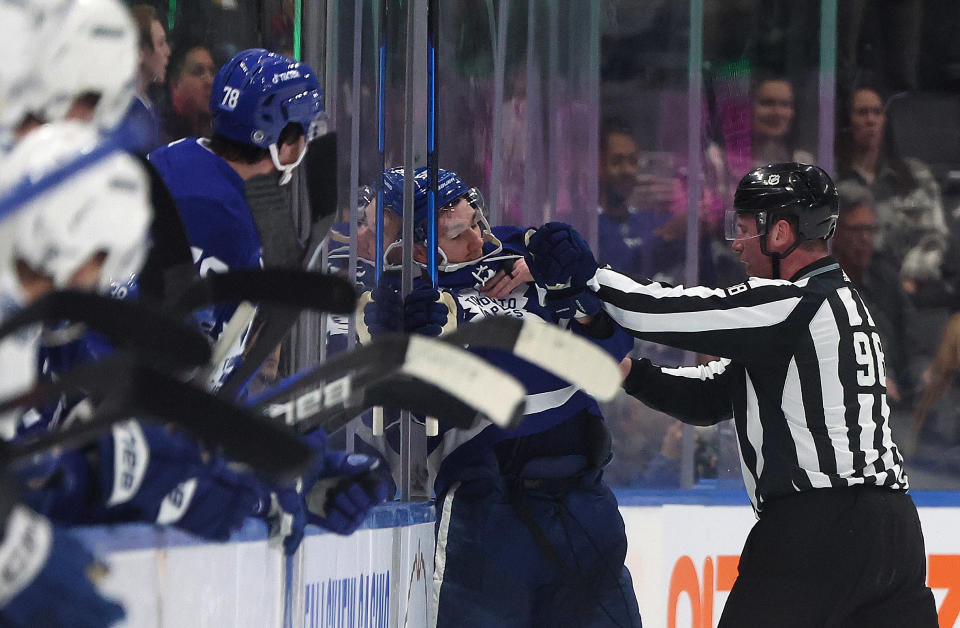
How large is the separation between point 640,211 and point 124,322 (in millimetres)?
3697

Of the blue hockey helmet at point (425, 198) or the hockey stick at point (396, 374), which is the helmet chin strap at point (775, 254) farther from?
the hockey stick at point (396, 374)

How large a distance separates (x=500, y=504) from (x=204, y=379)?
1.75 m

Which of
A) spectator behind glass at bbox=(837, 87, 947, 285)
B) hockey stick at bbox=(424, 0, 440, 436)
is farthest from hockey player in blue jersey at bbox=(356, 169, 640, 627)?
spectator behind glass at bbox=(837, 87, 947, 285)

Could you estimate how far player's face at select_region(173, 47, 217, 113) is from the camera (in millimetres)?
2502

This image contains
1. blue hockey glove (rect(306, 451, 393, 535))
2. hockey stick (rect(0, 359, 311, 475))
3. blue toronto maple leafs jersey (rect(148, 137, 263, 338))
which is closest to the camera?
hockey stick (rect(0, 359, 311, 475))

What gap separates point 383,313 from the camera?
196 centimetres

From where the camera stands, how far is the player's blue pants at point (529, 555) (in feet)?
7.79

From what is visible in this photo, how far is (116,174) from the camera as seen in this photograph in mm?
605

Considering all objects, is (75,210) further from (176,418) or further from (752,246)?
(752,246)

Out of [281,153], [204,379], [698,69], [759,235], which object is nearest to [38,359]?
[204,379]

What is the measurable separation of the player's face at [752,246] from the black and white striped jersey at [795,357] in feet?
0.33

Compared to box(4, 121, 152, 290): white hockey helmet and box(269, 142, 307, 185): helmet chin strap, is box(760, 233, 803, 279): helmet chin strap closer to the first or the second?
box(269, 142, 307, 185): helmet chin strap

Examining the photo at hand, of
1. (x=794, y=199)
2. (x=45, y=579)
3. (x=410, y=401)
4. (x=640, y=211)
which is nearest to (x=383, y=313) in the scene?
(x=794, y=199)

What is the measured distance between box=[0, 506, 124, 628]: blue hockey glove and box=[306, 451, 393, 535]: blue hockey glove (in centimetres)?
46
